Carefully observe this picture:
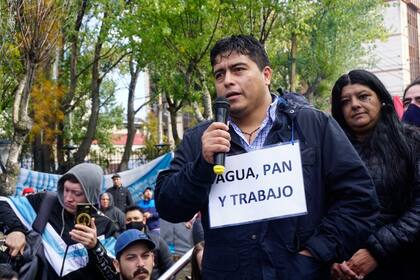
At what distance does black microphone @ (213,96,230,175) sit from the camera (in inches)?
89.8

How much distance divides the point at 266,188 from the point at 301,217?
0.18 meters

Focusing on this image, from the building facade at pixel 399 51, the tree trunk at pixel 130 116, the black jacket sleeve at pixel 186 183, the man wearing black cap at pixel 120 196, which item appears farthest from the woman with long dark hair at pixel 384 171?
the building facade at pixel 399 51

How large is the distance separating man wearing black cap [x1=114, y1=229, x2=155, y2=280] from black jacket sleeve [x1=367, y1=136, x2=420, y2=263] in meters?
1.80

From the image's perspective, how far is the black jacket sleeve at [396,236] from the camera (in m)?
2.74

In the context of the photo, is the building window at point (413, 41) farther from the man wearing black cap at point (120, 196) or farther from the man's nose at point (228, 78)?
the man's nose at point (228, 78)

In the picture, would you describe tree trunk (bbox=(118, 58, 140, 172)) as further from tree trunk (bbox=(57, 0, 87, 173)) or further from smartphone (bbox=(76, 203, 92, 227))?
smartphone (bbox=(76, 203, 92, 227))

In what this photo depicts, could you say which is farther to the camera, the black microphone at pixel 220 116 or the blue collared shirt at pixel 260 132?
the blue collared shirt at pixel 260 132

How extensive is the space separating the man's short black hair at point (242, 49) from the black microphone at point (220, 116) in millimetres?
243

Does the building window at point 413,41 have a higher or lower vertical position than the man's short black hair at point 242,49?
higher

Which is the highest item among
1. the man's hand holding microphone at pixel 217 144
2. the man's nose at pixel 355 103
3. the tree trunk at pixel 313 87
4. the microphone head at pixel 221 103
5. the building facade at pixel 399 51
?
the building facade at pixel 399 51

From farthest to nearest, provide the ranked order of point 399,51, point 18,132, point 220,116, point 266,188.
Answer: point 399,51
point 18,132
point 266,188
point 220,116

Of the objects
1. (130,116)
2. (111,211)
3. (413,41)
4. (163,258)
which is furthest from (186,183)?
(413,41)

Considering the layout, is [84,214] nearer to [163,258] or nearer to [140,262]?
[140,262]

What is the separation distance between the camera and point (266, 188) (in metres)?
2.49
